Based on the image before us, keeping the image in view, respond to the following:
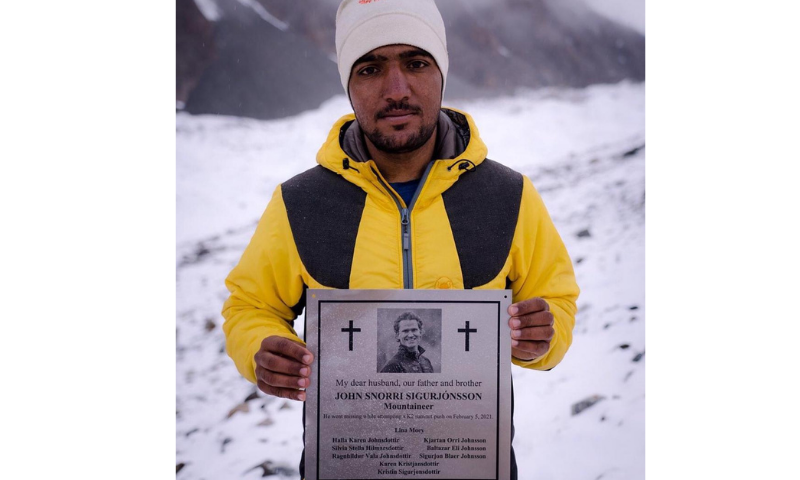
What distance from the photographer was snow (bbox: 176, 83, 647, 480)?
2061 mm

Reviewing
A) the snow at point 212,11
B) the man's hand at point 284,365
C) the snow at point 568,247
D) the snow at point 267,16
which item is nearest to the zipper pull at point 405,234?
the man's hand at point 284,365

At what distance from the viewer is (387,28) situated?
5.25ft

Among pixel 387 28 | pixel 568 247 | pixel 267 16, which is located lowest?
pixel 568 247

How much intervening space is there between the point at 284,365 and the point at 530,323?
54 centimetres

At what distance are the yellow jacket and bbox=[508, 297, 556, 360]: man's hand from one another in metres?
0.09

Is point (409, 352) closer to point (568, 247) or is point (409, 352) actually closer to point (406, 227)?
point (406, 227)

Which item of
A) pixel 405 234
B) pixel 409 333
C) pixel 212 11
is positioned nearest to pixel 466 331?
pixel 409 333

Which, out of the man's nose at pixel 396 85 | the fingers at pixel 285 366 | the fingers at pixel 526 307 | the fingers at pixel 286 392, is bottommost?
the fingers at pixel 286 392

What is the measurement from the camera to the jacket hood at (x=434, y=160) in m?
1.64

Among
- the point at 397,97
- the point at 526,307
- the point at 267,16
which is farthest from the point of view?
the point at 267,16

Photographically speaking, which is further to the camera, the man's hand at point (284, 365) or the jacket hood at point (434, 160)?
the jacket hood at point (434, 160)

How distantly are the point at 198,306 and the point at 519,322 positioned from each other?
3.41ft

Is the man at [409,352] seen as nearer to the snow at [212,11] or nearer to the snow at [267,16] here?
the snow at [267,16]

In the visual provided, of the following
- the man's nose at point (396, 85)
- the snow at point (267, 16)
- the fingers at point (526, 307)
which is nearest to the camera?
the fingers at point (526, 307)
